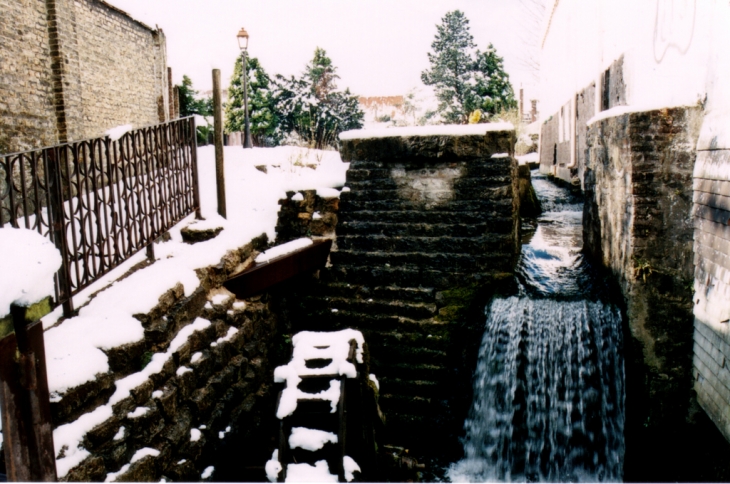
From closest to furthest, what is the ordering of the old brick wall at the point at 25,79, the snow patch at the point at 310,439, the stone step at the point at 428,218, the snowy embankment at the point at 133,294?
the snowy embankment at the point at 133,294 < the snow patch at the point at 310,439 < the stone step at the point at 428,218 < the old brick wall at the point at 25,79

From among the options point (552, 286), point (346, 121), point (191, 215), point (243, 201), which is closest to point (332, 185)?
point (243, 201)

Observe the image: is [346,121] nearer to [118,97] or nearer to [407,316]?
[118,97]

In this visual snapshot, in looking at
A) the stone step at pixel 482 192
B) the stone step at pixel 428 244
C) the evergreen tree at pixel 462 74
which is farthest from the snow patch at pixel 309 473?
the evergreen tree at pixel 462 74

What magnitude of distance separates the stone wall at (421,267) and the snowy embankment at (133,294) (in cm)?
73

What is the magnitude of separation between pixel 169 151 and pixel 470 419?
4302 mm

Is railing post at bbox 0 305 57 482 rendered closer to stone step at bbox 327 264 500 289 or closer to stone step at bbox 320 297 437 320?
stone step at bbox 320 297 437 320

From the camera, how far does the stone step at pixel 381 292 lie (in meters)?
5.97

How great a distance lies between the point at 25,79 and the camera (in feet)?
26.6

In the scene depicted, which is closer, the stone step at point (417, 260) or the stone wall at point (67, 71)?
the stone step at point (417, 260)

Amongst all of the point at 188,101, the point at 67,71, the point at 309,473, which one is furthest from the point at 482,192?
the point at 188,101

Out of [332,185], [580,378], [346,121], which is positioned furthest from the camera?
[346,121]

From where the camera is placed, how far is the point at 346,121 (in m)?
23.0

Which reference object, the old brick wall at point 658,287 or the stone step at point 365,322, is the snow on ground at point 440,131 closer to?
the old brick wall at point 658,287

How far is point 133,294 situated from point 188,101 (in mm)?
19781
